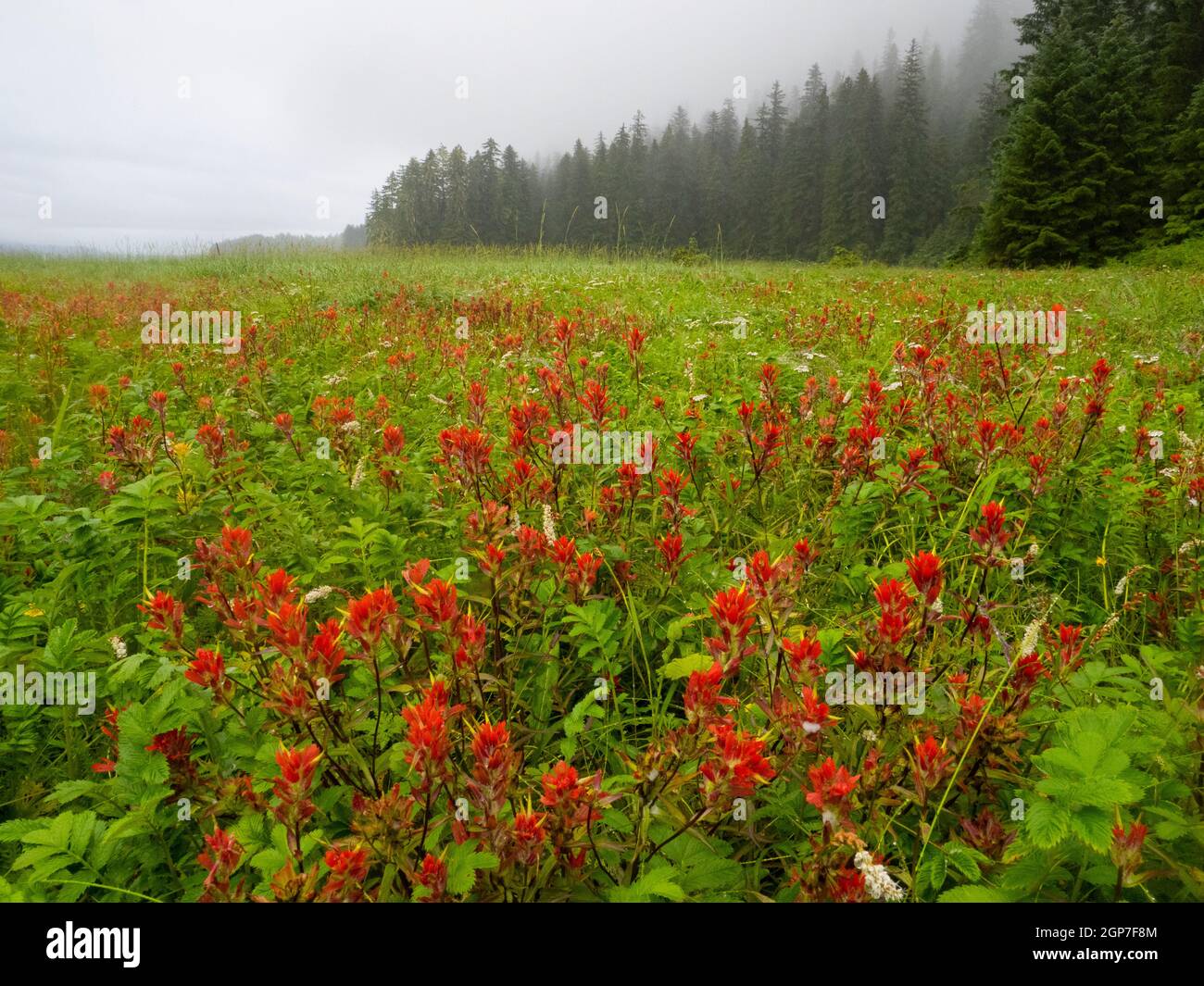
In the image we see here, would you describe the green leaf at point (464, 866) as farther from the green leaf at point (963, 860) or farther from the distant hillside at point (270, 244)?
the distant hillside at point (270, 244)

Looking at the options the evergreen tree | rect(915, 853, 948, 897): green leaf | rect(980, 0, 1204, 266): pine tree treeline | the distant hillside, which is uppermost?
the evergreen tree

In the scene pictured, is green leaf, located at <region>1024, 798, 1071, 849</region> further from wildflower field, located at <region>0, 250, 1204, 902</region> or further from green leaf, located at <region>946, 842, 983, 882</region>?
green leaf, located at <region>946, 842, 983, 882</region>

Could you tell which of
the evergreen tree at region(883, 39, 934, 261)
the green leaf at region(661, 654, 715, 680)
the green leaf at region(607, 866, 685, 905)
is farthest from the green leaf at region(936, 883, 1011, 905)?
the evergreen tree at region(883, 39, 934, 261)

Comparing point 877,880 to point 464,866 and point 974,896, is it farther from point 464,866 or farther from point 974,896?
point 464,866

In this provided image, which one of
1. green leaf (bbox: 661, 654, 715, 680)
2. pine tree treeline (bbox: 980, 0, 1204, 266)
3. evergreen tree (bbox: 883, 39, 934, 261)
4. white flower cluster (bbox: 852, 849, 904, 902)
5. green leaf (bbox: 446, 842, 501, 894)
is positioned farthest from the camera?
evergreen tree (bbox: 883, 39, 934, 261)

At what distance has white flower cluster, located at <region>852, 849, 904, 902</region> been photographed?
3.84 feet

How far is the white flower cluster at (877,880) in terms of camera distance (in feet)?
3.84

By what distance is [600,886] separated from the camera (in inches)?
59.5

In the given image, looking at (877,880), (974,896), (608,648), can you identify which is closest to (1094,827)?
(974,896)

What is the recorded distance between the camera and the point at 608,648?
6.58ft

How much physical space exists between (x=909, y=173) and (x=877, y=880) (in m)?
73.3

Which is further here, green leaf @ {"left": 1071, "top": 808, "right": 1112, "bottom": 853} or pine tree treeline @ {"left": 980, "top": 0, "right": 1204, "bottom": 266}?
pine tree treeline @ {"left": 980, "top": 0, "right": 1204, "bottom": 266}

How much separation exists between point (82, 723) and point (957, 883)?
265cm
